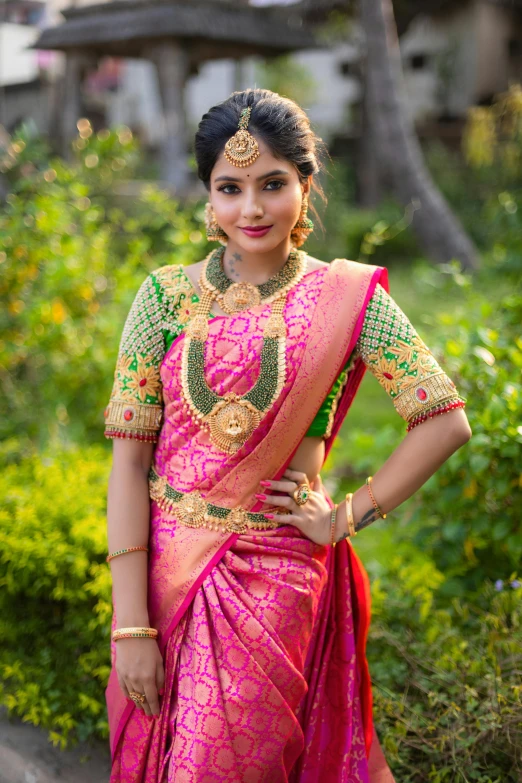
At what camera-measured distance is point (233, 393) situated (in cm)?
167

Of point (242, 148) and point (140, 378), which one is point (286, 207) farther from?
point (140, 378)

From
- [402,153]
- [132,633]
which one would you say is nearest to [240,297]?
[132,633]

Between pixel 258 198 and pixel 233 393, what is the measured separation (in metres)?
0.43

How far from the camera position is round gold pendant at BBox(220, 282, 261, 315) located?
174cm

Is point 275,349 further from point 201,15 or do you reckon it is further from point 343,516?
point 201,15

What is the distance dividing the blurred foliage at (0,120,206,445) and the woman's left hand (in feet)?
6.38

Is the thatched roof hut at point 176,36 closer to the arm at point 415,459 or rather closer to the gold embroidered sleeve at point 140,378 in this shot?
the gold embroidered sleeve at point 140,378

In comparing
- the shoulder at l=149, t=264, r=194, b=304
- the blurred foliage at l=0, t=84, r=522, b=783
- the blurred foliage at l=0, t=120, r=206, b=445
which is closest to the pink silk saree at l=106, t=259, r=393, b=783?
the shoulder at l=149, t=264, r=194, b=304

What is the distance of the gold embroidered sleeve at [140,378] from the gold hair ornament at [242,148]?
1.20 ft

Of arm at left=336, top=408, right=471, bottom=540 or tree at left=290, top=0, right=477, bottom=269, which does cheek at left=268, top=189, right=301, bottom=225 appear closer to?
arm at left=336, top=408, right=471, bottom=540

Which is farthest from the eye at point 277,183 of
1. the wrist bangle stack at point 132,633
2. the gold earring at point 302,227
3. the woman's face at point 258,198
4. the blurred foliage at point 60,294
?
the blurred foliage at point 60,294

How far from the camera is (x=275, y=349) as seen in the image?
5.44ft

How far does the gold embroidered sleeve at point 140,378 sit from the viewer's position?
68.8 inches

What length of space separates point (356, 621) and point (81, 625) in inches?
40.4
